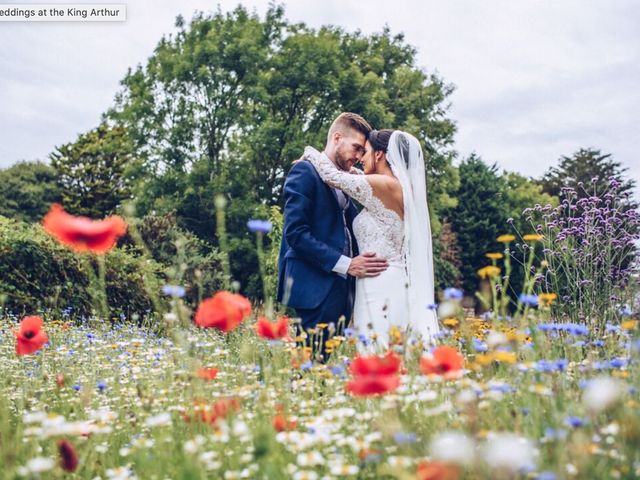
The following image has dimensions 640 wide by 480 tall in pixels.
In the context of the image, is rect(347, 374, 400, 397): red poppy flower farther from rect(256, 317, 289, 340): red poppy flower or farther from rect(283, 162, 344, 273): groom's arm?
rect(283, 162, 344, 273): groom's arm

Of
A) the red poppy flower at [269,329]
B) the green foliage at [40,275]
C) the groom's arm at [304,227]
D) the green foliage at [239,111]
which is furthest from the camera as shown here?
the green foliage at [239,111]

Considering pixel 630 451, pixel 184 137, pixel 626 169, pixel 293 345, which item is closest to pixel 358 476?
pixel 630 451

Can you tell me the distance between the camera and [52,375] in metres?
4.77

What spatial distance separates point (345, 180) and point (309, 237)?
1.62ft

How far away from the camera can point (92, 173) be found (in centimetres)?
3278

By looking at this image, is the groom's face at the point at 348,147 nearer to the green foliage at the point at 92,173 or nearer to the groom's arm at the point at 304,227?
the groom's arm at the point at 304,227

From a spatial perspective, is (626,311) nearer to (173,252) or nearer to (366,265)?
(366,265)

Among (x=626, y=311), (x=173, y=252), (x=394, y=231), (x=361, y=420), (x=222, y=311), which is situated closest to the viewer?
(x=222, y=311)

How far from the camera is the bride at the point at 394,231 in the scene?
185 inches

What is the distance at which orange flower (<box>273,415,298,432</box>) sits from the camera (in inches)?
95.3

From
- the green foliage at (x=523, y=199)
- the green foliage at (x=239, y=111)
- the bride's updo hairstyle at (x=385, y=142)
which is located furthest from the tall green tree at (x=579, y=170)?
the bride's updo hairstyle at (x=385, y=142)

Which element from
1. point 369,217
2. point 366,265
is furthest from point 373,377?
point 369,217

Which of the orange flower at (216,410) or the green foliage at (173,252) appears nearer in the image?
the orange flower at (216,410)

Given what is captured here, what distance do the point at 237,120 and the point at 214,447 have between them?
19.1 metres
